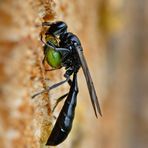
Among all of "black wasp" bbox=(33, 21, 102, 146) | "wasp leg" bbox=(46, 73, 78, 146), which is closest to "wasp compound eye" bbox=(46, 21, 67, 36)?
"black wasp" bbox=(33, 21, 102, 146)

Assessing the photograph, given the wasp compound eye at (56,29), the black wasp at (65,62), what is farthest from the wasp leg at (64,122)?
Result: the wasp compound eye at (56,29)

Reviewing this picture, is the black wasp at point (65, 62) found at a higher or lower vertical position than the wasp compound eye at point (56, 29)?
lower

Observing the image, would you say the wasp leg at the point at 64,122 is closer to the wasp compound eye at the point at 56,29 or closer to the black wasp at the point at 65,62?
the black wasp at the point at 65,62

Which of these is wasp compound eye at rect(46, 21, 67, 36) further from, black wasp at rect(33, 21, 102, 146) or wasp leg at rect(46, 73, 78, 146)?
wasp leg at rect(46, 73, 78, 146)

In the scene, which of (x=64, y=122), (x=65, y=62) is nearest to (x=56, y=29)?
(x=65, y=62)

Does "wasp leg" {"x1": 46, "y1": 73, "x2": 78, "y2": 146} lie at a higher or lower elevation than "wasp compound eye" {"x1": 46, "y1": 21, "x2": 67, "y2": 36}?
lower

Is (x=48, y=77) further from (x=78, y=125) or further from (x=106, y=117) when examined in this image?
(x=106, y=117)

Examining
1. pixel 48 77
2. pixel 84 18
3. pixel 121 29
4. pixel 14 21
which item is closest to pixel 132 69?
pixel 121 29

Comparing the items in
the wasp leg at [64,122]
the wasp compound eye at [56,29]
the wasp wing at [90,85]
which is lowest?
the wasp leg at [64,122]
